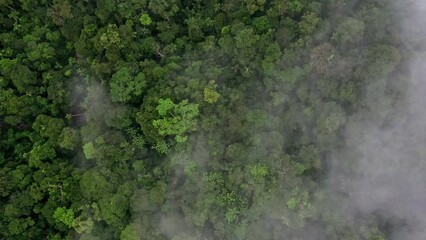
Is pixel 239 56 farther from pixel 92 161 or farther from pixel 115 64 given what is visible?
pixel 92 161

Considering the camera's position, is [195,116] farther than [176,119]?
Yes

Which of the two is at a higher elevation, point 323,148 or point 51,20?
point 51,20

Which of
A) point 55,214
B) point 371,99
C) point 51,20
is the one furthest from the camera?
point 51,20

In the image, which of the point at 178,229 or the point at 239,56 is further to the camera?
the point at 239,56

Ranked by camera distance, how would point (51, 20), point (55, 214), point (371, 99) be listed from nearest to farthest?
point (371, 99) → point (55, 214) → point (51, 20)

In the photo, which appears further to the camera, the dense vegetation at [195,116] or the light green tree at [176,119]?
the light green tree at [176,119]

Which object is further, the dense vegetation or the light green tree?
the light green tree

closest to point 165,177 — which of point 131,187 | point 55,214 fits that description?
point 131,187

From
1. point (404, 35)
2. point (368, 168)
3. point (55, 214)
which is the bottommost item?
point (55, 214)
